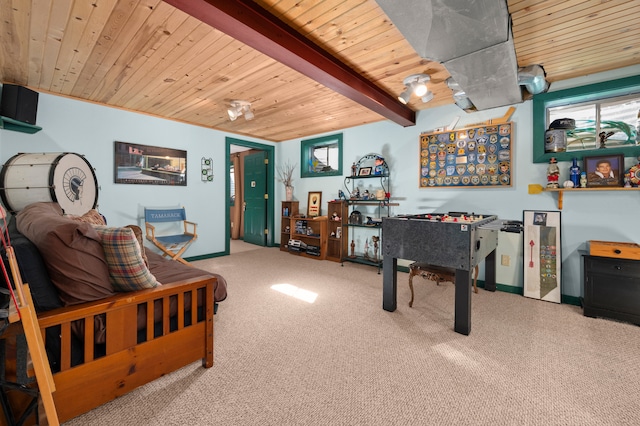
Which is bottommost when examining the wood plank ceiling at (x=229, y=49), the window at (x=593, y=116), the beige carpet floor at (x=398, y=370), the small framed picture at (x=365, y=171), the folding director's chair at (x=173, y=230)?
the beige carpet floor at (x=398, y=370)

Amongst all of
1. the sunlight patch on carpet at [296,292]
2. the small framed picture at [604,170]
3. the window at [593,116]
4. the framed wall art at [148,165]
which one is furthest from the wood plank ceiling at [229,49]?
the sunlight patch on carpet at [296,292]

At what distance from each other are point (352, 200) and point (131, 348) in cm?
352

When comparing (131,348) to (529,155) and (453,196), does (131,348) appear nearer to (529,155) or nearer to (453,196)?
(453,196)

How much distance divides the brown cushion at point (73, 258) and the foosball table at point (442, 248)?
214 centimetres

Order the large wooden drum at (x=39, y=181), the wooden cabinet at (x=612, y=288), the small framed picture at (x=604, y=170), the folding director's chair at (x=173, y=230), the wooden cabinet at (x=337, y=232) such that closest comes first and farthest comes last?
the wooden cabinet at (x=612, y=288), the large wooden drum at (x=39, y=181), the small framed picture at (x=604, y=170), the folding director's chair at (x=173, y=230), the wooden cabinet at (x=337, y=232)

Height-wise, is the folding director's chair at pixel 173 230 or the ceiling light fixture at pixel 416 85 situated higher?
the ceiling light fixture at pixel 416 85

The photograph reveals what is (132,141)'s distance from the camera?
13.2ft

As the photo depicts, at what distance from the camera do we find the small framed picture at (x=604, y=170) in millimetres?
2646

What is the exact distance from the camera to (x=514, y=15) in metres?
1.89

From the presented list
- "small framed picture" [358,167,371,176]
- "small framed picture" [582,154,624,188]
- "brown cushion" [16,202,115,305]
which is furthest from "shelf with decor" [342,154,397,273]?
"brown cushion" [16,202,115,305]

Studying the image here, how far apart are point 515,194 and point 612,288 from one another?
1.24 metres

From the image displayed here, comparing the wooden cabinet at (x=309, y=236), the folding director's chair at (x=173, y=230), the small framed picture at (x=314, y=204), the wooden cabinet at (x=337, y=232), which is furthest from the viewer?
the small framed picture at (x=314, y=204)

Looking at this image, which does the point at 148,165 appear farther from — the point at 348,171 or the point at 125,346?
the point at 125,346

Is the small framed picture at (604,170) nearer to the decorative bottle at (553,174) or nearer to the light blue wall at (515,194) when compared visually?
the light blue wall at (515,194)
